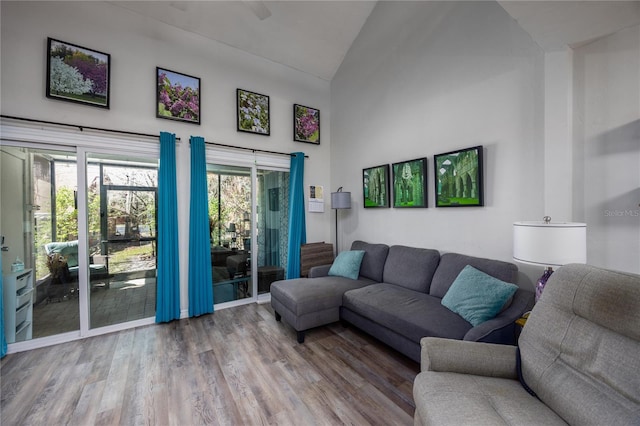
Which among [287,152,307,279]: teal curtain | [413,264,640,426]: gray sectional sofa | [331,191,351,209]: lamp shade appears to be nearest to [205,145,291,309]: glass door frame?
[287,152,307,279]: teal curtain

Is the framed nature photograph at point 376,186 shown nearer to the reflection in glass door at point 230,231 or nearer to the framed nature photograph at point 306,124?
the framed nature photograph at point 306,124

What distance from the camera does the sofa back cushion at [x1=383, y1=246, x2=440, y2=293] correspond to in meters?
2.73

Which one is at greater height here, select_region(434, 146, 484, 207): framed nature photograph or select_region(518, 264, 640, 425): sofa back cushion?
select_region(434, 146, 484, 207): framed nature photograph

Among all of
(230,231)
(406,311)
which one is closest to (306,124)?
(230,231)

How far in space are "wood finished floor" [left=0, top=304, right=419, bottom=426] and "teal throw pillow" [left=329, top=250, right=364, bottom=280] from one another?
73 cm

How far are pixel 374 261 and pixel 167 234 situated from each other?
2.57 metres

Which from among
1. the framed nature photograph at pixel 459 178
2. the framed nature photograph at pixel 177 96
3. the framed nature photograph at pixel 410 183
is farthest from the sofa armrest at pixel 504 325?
the framed nature photograph at pixel 177 96

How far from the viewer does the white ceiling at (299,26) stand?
1704mm

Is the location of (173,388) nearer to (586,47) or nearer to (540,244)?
(540,244)

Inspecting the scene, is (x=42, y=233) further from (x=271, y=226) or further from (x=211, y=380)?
(x=271, y=226)

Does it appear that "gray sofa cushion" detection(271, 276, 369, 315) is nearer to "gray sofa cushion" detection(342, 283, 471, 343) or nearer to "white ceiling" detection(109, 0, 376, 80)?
"gray sofa cushion" detection(342, 283, 471, 343)

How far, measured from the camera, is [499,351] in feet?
4.62

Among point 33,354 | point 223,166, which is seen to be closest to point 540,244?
point 223,166

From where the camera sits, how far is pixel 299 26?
3576mm
